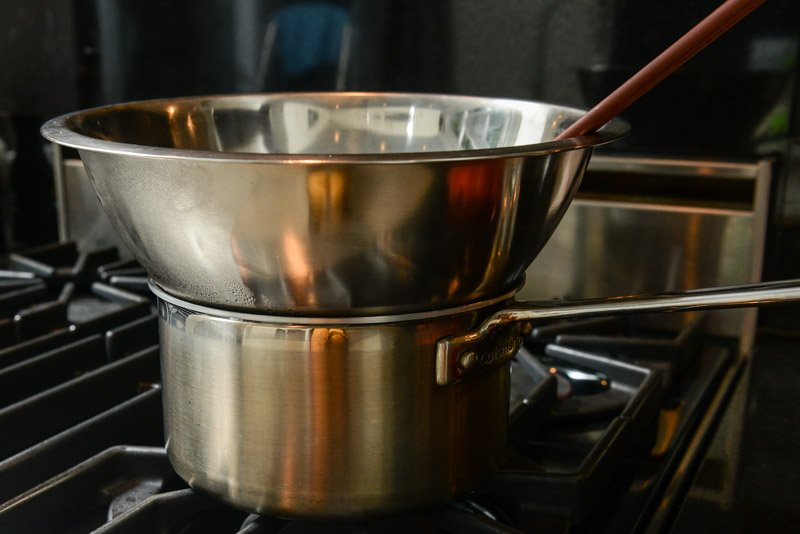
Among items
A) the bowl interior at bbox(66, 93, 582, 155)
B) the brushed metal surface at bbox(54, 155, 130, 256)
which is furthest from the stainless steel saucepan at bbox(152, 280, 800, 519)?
the brushed metal surface at bbox(54, 155, 130, 256)

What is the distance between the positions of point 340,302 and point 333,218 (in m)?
0.04

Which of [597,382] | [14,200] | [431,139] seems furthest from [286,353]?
[14,200]

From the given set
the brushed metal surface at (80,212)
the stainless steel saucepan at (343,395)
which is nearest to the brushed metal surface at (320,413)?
the stainless steel saucepan at (343,395)

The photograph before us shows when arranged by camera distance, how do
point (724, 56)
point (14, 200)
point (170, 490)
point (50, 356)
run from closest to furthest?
point (170, 490) < point (50, 356) < point (724, 56) < point (14, 200)

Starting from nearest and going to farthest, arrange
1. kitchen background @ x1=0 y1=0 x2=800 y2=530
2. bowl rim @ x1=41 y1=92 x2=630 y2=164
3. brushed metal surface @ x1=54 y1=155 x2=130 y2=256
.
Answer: bowl rim @ x1=41 y1=92 x2=630 y2=164
kitchen background @ x1=0 y1=0 x2=800 y2=530
brushed metal surface @ x1=54 y1=155 x2=130 y2=256

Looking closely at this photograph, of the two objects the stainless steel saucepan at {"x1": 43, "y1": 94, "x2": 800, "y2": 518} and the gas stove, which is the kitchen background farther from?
the stainless steel saucepan at {"x1": 43, "y1": 94, "x2": 800, "y2": 518}

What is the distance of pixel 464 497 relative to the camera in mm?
453

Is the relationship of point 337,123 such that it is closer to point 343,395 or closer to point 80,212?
point 343,395

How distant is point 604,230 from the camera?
79 centimetres

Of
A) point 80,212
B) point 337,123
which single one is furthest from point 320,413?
point 80,212

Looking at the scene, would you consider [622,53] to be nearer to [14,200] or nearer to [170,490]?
[170,490]

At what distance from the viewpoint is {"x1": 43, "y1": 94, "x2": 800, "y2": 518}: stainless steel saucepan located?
346 mm

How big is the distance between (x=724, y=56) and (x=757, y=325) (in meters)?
0.23

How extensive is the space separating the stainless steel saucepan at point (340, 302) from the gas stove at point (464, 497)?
0.04 meters
